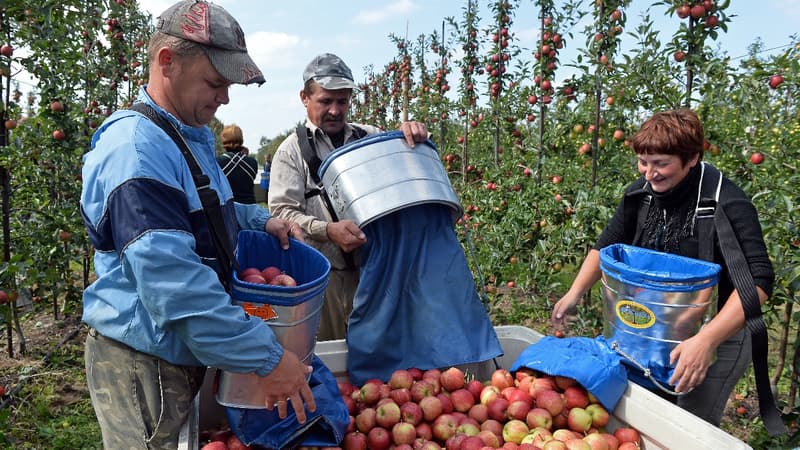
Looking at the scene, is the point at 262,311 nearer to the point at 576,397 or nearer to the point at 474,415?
the point at 474,415

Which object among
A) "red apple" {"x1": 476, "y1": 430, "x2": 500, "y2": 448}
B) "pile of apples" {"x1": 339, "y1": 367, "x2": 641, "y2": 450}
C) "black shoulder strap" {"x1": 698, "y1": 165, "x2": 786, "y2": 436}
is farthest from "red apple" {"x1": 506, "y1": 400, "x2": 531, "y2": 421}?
"black shoulder strap" {"x1": 698, "y1": 165, "x2": 786, "y2": 436}

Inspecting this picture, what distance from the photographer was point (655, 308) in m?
1.57

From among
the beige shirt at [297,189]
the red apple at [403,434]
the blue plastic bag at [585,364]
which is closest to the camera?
the blue plastic bag at [585,364]

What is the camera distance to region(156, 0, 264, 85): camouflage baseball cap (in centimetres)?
125

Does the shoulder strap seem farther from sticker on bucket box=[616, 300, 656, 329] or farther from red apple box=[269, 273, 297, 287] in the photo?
sticker on bucket box=[616, 300, 656, 329]

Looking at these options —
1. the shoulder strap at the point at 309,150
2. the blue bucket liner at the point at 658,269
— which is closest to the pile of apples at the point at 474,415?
Answer: the blue bucket liner at the point at 658,269

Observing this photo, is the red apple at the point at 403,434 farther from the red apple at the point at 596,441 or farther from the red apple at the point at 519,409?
the red apple at the point at 596,441

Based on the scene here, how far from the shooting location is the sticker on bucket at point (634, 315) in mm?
1594

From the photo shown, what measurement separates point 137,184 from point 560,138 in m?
3.88

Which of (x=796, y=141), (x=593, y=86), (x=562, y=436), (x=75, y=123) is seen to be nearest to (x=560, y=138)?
(x=593, y=86)

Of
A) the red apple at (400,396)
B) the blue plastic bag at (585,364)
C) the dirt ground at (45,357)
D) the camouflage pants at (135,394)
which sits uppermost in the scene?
the camouflage pants at (135,394)

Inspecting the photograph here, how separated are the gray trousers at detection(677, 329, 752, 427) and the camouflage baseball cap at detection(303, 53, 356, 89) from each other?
170 centimetres

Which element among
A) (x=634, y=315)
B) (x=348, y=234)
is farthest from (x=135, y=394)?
(x=634, y=315)

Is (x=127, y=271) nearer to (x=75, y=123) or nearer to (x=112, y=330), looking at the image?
(x=112, y=330)
